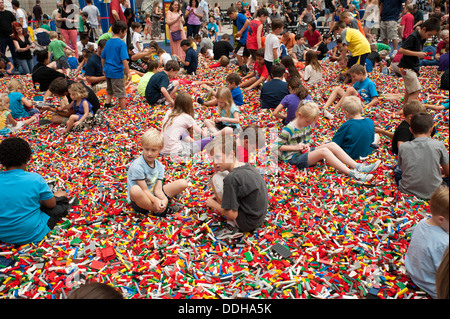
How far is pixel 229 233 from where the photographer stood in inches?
150

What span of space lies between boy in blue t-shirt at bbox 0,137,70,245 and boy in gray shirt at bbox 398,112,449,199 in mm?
4195

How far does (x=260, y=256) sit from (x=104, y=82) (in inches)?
301

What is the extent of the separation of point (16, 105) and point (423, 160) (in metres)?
7.66

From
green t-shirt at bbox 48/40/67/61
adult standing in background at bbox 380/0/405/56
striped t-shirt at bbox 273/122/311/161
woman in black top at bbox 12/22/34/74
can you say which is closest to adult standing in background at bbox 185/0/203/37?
green t-shirt at bbox 48/40/67/61

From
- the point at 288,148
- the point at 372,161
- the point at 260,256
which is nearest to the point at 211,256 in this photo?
the point at 260,256

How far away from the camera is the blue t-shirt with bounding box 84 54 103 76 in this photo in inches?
335

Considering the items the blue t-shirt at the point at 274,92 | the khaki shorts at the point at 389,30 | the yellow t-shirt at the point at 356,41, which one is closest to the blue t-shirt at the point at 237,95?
the blue t-shirt at the point at 274,92

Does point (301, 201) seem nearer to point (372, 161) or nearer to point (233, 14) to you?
point (372, 161)

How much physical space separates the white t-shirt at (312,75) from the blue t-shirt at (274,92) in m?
1.97

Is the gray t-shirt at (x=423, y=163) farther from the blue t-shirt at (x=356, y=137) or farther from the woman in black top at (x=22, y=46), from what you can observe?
the woman in black top at (x=22, y=46)

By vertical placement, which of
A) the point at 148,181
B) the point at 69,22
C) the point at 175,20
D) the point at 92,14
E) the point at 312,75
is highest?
the point at 92,14

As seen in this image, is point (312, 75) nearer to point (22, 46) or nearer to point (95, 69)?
point (95, 69)

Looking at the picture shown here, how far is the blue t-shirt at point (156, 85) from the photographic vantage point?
7.82 m

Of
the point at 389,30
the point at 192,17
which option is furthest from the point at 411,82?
the point at 192,17
